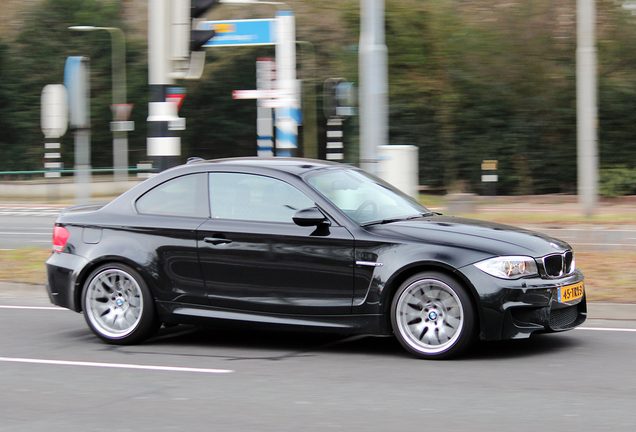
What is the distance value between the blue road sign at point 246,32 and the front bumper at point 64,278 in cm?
748

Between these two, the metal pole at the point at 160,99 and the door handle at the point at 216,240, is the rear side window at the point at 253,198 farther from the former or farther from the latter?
the metal pole at the point at 160,99

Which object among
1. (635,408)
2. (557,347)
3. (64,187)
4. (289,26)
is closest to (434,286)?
(557,347)

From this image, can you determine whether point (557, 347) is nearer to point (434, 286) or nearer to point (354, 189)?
point (434, 286)

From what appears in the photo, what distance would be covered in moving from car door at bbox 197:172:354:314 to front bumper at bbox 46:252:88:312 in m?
1.19

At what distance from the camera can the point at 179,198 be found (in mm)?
7199

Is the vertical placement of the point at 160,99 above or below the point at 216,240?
above

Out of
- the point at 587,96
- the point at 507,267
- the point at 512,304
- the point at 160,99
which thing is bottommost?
the point at 512,304

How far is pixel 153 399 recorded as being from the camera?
5.38 m

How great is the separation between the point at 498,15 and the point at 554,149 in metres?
4.69

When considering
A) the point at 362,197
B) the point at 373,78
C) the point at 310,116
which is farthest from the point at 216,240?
the point at 310,116

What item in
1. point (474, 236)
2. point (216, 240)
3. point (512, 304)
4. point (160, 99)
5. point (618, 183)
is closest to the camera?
point (512, 304)

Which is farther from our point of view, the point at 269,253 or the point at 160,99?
the point at 160,99

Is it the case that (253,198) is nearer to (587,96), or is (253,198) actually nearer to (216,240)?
(216,240)

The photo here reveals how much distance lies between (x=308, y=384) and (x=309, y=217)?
4.45 feet
